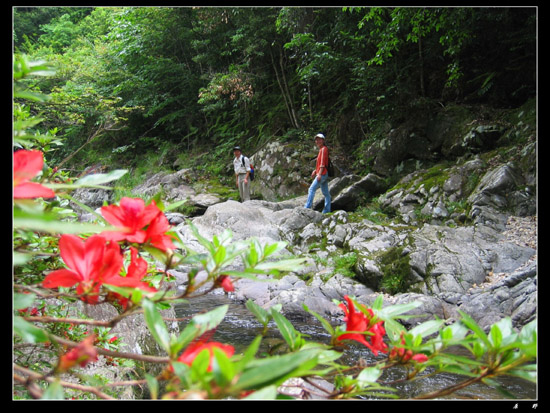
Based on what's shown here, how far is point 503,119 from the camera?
19.3 ft

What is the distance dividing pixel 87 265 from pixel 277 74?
402 inches

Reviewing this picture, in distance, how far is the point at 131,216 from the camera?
1.62ft

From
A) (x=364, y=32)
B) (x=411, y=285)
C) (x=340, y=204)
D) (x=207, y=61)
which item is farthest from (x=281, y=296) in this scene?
(x=207, y=61)

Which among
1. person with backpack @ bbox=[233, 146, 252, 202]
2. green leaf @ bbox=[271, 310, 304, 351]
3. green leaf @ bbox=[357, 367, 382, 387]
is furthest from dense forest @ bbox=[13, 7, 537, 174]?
green leaf @ bbox=[357, 367, 382, 387]

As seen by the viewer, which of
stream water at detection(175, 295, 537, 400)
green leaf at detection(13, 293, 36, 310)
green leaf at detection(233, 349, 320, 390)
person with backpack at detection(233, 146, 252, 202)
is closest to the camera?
green leaf at detection(233, 349, 320, 390)

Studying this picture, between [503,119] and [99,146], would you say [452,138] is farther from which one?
[99,146]

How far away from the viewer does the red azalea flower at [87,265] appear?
46 centimetres

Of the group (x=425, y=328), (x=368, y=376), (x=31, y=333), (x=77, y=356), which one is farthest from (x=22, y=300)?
(x=425, y=328)

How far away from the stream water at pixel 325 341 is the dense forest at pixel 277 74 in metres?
3.30

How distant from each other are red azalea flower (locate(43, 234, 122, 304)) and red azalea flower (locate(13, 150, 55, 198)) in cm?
8

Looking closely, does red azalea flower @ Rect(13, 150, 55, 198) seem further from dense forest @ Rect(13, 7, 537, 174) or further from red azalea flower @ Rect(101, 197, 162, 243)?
dense forest @ Rect(13, 7, 537, 174)

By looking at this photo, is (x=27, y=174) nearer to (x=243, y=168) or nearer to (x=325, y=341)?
(x=325, y=341)

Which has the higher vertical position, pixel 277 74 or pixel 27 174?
pixel 277 74

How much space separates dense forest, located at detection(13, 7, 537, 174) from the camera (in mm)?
6055
